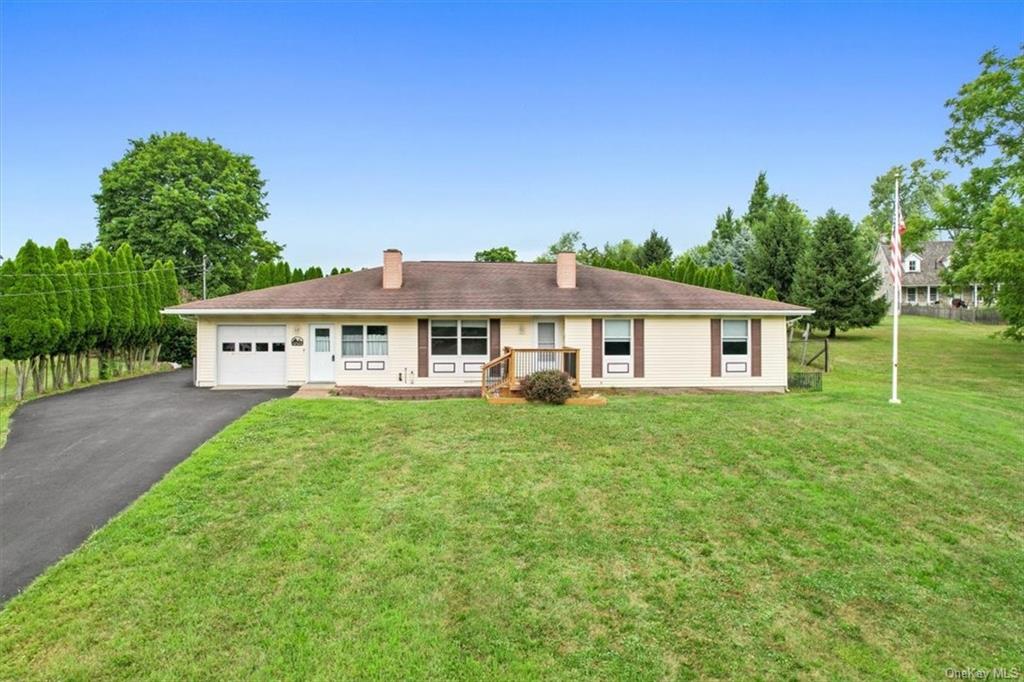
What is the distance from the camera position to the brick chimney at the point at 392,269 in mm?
17891

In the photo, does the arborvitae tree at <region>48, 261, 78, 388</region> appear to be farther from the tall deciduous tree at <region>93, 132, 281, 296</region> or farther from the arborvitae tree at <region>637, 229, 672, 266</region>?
the arborvitae tree at <region>637, 229, 672, 266</region>

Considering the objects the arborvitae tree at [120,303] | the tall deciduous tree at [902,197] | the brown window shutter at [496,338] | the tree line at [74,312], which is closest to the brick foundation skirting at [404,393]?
the brown window shutter at [496,338]

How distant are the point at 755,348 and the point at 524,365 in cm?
777

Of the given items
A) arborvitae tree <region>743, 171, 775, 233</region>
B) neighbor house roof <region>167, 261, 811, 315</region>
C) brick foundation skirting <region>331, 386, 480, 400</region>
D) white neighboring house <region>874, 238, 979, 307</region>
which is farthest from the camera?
white neighboring house <region>874, 238, 979, 307</region>

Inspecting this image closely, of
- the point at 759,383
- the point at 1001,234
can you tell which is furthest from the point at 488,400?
the point at 1001,234

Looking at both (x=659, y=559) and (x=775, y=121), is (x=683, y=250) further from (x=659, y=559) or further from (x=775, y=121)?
(x=659, y=559)

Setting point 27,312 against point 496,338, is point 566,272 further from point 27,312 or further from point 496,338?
point 27,312

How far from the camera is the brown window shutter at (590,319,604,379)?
16.3 m

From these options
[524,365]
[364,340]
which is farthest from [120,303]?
[524,365]

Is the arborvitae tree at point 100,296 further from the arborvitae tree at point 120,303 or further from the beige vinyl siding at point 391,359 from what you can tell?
the beige vinyl siding at point 391,359

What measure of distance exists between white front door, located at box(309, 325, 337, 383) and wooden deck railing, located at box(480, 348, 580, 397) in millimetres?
5072

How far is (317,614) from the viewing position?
481 centimetres

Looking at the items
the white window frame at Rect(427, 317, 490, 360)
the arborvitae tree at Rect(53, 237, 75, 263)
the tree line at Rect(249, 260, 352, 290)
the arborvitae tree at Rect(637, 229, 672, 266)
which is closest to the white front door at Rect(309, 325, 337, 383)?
the white window frame at Rect(427, 317, 490, 360)

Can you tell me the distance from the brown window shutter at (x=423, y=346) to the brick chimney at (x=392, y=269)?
2472mm
